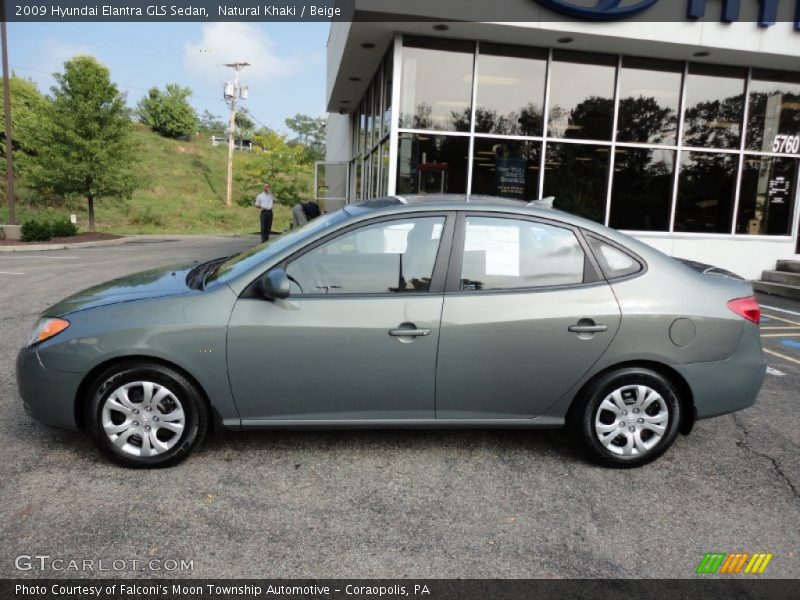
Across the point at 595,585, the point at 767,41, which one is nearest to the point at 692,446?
the point at 595,585

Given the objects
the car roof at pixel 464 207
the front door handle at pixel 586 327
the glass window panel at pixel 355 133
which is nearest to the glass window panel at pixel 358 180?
the glass window panel at pixel 355 133

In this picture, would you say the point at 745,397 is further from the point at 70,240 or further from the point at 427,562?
the point at 70,240

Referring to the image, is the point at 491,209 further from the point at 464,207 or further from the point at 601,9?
the point at 601,9

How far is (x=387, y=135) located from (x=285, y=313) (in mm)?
9483

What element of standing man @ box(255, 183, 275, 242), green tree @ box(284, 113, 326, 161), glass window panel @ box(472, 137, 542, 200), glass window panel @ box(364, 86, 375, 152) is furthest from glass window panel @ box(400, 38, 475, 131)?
green tree @ box(284, 113, 326, 161)

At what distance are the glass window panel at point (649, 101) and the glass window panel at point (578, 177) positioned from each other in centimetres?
71

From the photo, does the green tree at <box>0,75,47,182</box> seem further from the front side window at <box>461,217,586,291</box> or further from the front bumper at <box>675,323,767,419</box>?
the front bumper at <box>675,323,767,419</box>

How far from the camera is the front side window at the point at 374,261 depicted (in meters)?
3.46

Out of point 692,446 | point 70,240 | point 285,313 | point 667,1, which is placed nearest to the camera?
point 285,313

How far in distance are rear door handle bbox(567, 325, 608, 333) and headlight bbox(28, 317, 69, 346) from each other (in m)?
2.89

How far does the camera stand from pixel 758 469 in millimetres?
3699

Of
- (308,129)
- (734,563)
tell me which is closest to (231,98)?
(308,129)

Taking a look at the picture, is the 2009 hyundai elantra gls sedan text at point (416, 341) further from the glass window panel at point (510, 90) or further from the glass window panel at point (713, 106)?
the glass window panel at point (713, 106)

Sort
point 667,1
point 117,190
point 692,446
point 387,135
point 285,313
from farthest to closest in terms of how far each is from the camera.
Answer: point 117,190
point 387,135
point 667,1
point 692,446
point 285,313
